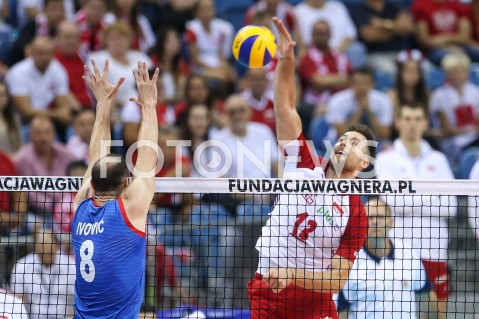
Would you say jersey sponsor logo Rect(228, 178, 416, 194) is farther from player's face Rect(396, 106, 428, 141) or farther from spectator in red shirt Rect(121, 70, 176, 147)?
spectator in red shirt Rect(121, 70, 176, 147)

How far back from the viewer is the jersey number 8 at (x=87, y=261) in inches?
305

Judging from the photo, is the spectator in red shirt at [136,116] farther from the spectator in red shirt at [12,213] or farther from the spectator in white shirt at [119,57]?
the spectator in red shirt at [12,213]

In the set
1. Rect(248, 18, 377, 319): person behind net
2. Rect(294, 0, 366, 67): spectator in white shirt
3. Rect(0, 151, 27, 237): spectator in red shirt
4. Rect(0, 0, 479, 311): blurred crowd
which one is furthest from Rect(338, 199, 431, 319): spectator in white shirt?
Rect(294, 0, 366, 67): spectator in white shirt

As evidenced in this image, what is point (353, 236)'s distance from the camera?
343 inches

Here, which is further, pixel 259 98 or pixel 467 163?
pixel 259 98

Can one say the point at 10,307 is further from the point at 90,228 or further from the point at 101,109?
the point at 101,109

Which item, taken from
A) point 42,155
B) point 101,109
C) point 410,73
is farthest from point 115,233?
point 410,73

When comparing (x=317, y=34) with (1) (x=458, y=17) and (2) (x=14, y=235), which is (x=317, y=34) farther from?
(2) (x=14, y=235)

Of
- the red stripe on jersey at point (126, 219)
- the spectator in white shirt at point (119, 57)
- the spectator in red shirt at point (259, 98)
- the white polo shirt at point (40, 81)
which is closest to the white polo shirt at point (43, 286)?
the red stripe on jersey at point (126, 219)

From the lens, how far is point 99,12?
625 inches

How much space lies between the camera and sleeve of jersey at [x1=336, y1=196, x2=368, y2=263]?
8664mm

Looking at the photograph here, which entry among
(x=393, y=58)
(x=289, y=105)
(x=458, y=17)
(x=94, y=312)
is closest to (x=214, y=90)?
(x=393, y=58)

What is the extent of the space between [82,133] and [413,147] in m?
4.89

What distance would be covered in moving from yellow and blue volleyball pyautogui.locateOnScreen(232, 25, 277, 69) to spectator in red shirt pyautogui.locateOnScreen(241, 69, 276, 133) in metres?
4.98
